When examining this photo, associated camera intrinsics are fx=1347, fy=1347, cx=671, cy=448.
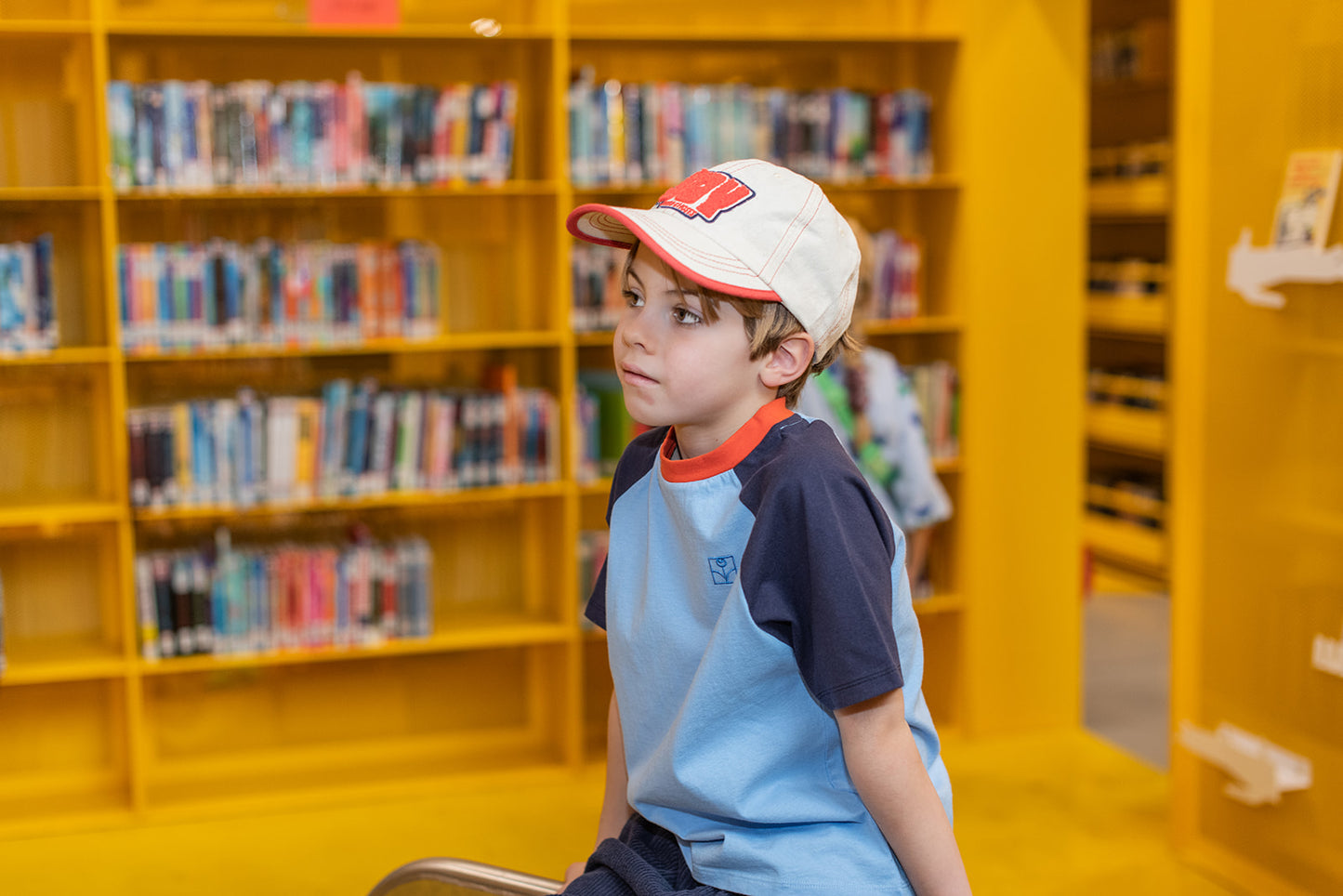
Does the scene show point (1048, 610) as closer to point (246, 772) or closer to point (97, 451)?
point (246, 772)

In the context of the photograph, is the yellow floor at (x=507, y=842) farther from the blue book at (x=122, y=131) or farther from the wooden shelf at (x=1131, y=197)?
the wooden shelf at (x=1131, y=197)

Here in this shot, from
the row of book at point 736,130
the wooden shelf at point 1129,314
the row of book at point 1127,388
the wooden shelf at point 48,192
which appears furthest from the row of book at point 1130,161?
the wooden shelf at point 48,192

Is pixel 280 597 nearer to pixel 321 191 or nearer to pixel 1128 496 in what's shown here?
pixel 321 191

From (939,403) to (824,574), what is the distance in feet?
9.42

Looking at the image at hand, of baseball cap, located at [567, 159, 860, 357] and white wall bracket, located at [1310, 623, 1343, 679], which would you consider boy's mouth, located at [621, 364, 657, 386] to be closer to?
baseball cap, located at [567, 159, 860, 357]

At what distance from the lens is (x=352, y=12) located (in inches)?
135

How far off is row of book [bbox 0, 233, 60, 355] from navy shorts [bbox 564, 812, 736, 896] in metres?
2.60

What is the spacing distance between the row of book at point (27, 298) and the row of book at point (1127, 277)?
14.2 feet

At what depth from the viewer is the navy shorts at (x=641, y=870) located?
115cm

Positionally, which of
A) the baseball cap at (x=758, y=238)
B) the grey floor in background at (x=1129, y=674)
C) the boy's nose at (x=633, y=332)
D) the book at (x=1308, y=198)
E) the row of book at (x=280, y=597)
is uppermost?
the book at (x=1308, y=198)

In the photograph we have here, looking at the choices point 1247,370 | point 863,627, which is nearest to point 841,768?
point 863,627

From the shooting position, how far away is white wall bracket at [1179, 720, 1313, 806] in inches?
109

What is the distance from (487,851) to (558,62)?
198cm

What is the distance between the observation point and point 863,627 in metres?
1.04
